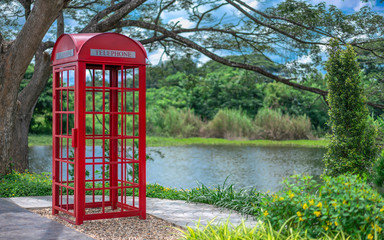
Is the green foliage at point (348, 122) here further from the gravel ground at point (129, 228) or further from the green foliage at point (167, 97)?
the green foliage at point (167, 97)

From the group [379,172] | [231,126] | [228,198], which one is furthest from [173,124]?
[379,172]

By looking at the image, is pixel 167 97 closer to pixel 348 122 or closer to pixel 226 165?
pixel 226 165

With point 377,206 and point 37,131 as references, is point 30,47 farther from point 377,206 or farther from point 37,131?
point 37,131

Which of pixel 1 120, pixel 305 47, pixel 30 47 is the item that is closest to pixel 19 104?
pixel 1 120

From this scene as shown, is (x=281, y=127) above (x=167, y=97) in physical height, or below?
below

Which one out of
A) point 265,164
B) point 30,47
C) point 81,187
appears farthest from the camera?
point 265,164

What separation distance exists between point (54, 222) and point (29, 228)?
1.44ft

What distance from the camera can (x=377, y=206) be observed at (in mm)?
4055

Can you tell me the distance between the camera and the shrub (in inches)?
1133

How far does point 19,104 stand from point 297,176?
823 centimetres

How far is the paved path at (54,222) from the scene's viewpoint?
5.16 metres

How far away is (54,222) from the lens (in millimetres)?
5770

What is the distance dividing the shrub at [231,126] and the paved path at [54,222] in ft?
70.4

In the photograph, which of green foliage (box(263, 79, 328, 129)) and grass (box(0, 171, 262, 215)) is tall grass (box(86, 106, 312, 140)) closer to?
green foliage (box(263, 79, 328, 129))
